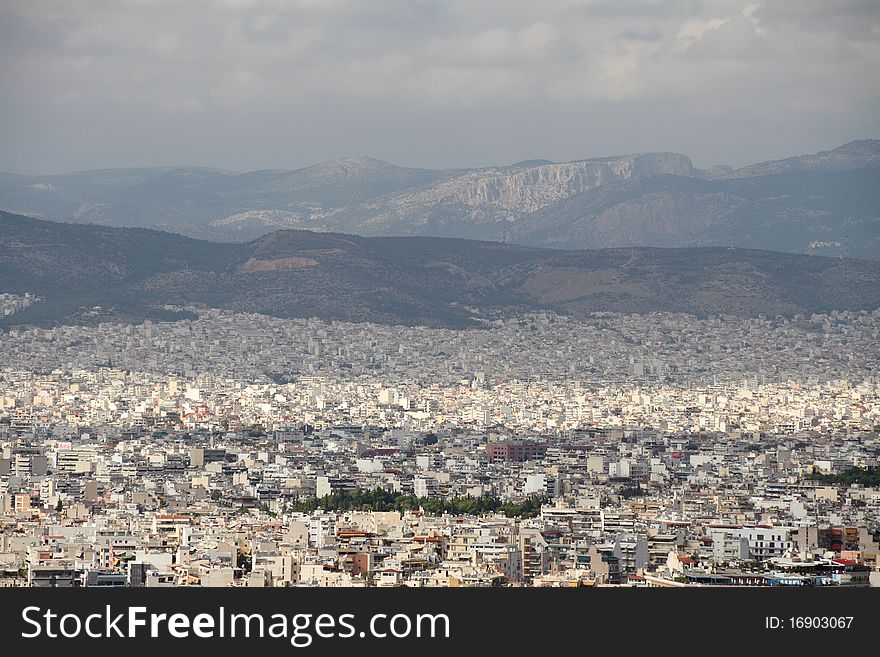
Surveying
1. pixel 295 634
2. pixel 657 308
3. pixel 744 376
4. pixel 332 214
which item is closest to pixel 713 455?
pixel 744 376

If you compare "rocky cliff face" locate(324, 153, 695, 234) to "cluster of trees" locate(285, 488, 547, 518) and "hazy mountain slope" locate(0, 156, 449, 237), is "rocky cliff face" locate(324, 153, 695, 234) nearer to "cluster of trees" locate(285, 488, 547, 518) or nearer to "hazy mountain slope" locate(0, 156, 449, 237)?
"hazy mountain slope" locate(0, 156, 449, 237)

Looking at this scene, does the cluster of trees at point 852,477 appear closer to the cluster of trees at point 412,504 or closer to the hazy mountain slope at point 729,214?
the cluster of trees at point 412,504

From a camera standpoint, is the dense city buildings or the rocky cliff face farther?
the rocky cliff face

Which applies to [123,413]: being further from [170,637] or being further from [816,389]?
[170,637]

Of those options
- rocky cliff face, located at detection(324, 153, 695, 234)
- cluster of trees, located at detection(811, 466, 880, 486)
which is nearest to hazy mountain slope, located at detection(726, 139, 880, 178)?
rocky cliff face, located at detection(324, 153, 695, 234)

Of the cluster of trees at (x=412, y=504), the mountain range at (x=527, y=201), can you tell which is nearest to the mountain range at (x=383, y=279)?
the mountain range at (x=527, y=201)

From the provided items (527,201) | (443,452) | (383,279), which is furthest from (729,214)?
(443,452)

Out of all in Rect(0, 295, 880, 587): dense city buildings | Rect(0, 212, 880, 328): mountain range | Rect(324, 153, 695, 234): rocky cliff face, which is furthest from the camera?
Rect(324, 153, 695, 234): rocky cliff face
